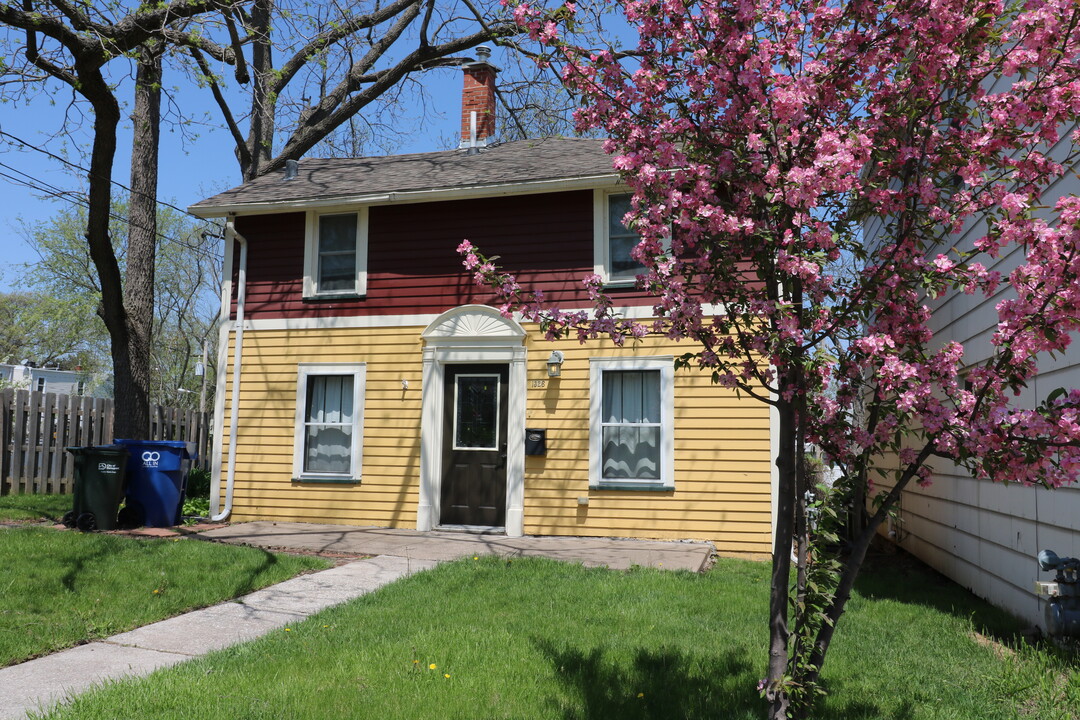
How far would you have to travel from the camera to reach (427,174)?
11477mm

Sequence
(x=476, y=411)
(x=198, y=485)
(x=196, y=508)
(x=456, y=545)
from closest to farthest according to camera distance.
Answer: (x=456, y=545) → (x=476, y=411) → (x=196, y=508) → (x=198, y=485)

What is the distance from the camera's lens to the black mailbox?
10125 mm

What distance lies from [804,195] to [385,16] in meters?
14.1

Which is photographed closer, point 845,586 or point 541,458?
point 845,586

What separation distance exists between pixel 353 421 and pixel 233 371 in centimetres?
199

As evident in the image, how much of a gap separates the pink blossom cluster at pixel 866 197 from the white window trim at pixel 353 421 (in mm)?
8125

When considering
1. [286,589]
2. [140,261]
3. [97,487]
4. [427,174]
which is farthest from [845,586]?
[140,261]

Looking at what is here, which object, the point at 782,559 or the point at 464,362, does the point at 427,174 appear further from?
the point at 782,559

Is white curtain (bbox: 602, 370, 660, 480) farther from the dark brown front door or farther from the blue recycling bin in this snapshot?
the blue recycling bin

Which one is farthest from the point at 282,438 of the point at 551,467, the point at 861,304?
the point at 861,304

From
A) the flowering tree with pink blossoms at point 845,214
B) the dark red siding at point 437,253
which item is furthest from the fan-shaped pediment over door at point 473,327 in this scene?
the flowering tree with pink blossoms at point 845,214

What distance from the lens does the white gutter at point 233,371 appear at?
440 inches

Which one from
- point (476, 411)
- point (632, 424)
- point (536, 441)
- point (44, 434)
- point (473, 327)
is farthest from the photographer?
point (44, 434)

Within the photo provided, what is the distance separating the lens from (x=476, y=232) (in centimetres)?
1075
